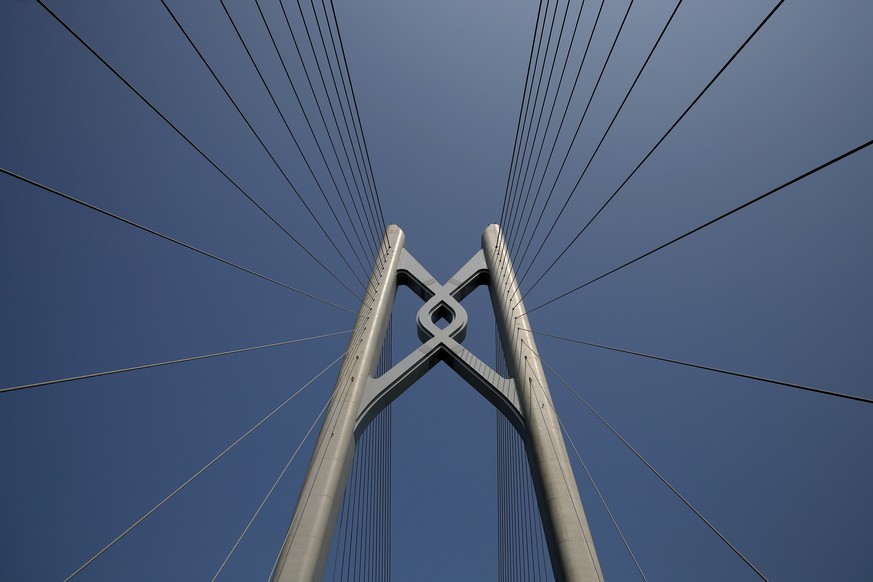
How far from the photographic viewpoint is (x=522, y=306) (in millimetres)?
8055

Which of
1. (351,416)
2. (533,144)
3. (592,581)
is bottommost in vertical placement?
(592,581)

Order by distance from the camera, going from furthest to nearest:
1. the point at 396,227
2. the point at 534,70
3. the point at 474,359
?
the point at 396,227 → the point at 474,359 → the point at 534,70

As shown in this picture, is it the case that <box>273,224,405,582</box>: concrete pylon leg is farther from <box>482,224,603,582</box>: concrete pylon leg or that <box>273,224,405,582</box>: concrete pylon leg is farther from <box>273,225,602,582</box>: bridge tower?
<box>482,224,603,582</box>: concrete pylon leg

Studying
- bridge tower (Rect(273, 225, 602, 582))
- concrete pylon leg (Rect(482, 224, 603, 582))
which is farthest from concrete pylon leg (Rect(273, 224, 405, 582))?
concrete pylon leg (Rect(482, 224, 603, 582))

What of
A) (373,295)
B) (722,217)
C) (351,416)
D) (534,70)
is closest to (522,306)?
(373,295)

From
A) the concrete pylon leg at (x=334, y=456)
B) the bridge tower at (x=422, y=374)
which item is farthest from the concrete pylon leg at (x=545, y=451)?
the concrete pylon leg at (x=334, y=456)

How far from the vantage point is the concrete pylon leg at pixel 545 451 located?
5082 millimetres

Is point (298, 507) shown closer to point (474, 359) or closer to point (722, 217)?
point (474, 359)

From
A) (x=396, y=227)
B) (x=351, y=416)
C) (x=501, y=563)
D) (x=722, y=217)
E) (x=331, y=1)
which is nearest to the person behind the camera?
(x=722, y=217)

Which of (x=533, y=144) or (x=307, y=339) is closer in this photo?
(x=533, y=144)

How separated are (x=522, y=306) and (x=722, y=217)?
196 inches

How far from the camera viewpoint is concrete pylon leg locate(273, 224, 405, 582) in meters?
4.91

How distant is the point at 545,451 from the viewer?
19.9ft

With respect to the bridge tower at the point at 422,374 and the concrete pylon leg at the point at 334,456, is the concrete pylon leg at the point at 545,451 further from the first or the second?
the concrete pylon leg at the point at 334,456
